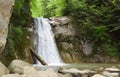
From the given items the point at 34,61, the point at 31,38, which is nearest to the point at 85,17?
the point at 31,38

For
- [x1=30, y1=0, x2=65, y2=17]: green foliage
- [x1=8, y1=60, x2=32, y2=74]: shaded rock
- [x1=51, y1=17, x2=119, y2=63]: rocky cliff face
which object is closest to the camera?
[x1=8, y1=60, x2=32, y2=74]: shaded rock

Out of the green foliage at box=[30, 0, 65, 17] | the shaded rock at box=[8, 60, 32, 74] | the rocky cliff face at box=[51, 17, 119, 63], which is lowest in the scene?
the rocky cliff face at box=[51, 17, 119, 63]

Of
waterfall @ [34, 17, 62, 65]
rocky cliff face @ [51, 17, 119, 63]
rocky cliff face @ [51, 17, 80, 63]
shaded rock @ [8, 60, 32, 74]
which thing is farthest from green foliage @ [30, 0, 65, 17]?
shaded rock @ [8, 60, 32, 74]

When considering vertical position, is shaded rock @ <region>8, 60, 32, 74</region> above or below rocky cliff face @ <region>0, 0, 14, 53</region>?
below

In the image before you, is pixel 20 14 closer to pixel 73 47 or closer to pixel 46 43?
pixel 46 43

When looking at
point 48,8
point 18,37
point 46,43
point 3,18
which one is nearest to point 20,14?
point 18,37

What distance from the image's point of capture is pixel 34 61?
14.5 meters

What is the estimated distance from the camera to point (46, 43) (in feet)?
55.8

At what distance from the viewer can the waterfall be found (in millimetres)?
16078

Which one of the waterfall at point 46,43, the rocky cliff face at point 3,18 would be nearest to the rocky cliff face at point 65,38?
the waterfall at point 46,43

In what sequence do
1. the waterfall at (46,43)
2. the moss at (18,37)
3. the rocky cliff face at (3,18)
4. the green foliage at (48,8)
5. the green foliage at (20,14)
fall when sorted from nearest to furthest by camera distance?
the rocky cliff face at (3,18)
the moss at (18,37)
the green foliage at (20,14)
the waterfall at (46,43)
the green foliage at (48,8)

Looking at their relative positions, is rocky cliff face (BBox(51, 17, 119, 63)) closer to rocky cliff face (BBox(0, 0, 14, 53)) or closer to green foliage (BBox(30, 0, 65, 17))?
green foliage (BBox(30, 0, 65, 17))

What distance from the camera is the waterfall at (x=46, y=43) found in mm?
16078

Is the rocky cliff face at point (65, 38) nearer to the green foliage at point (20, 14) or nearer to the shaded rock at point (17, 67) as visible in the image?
the green foliage at point (20, 14)
